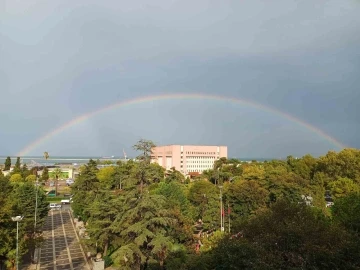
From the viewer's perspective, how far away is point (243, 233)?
1122cm

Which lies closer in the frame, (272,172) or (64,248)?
(64,248)

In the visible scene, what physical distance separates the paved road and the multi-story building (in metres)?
63.3

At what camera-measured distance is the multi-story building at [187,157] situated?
323 feet

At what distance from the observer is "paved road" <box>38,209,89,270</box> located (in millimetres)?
20550

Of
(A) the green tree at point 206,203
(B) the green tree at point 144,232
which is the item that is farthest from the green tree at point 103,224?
(A) the green tree at point 206,203

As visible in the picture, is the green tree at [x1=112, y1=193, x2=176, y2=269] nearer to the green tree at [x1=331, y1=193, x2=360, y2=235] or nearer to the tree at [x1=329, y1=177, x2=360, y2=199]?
the green tree at [x1=331, y1=193, x2=360, y2=235]

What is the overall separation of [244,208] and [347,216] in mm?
10815

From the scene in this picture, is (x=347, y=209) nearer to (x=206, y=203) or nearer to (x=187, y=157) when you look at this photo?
(x=206, y=203)

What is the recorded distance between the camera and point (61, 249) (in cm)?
2438

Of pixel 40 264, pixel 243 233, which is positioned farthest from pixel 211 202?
pixel 243 233

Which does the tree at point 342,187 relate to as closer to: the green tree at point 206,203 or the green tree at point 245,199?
the green tree at point 245,199

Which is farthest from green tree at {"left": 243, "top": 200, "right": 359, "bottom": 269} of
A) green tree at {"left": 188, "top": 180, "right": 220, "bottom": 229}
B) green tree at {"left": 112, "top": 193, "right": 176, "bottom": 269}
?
green tree at {"left": 188, "top": 180, "right": 220, "bottom": 229}

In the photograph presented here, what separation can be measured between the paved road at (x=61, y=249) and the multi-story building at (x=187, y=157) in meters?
63.3

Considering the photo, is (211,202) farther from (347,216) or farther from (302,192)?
(347,216)
